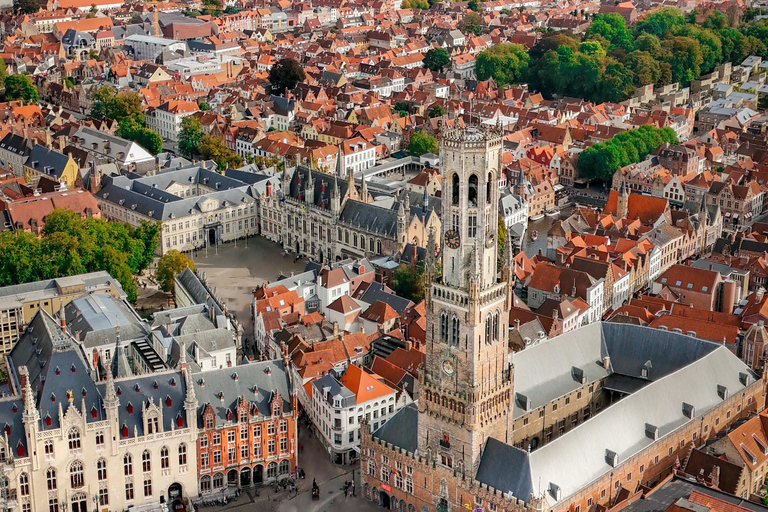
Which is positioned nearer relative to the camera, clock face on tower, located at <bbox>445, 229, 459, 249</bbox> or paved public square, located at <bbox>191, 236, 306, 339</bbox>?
clock face on tower, located at <bbox>445, 229, 459, 249</bbox>

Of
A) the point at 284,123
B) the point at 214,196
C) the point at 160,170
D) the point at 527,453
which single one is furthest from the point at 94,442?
the point at 284,123

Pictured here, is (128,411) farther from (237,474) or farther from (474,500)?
(474,500)

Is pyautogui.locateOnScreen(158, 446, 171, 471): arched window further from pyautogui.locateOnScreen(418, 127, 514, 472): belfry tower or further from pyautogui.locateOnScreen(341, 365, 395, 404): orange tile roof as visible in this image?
pyautogui.locateOnScreen(418, 127, 514, 472): belfry tower

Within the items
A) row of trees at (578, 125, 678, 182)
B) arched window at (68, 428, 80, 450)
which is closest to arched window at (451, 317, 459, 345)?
arched window at (68, 428, 80, 450)

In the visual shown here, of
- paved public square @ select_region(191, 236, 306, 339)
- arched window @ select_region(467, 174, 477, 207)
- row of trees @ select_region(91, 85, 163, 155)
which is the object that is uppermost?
arched window @ select_region(467, 174, 477, 207)

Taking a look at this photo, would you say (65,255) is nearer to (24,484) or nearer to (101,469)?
(101,469)

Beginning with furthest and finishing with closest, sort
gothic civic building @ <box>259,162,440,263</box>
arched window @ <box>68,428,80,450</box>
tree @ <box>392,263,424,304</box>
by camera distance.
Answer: gothic civic building @ <box>259,162,440,263</box> < tree @ <box>392,263,424,304</box> < arched window @ <box>68,428,80,450</box>
